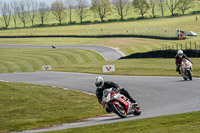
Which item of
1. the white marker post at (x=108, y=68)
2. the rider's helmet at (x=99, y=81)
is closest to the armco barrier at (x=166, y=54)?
the white marker post at (x=108, y=68)

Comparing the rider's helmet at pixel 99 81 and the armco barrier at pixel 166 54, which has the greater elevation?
the rider's helmet at pixel 99 81

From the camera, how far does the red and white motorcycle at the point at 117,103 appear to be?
14648mm

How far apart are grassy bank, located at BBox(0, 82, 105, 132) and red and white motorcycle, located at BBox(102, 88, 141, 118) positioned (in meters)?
1.98

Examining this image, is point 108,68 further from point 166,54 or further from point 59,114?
point 59,114

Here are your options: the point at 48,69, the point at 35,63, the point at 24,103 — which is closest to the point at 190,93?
the point at 24,103

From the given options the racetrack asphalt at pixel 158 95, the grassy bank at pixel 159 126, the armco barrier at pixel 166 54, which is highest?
the grassy bank at pixel 159 126

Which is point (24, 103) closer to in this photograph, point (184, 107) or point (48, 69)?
point (184, 107)

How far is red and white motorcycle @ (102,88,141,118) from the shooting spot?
577 inches

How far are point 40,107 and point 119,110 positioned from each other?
5078 mm

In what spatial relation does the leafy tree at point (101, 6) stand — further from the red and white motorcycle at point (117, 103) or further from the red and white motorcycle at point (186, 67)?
the red and white motorcycle at point (117, 103)

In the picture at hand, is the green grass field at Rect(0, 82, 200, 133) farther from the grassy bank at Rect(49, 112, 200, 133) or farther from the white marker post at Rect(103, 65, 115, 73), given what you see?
the white marker post at Rect(103, 65, 115, 73)

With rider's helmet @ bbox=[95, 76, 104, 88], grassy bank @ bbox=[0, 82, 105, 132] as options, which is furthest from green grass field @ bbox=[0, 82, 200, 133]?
rider's helmet @ bbox=[95, 76, 104, 88]

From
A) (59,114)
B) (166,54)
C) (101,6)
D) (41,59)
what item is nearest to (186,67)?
(59,114)

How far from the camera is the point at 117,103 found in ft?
48.1
